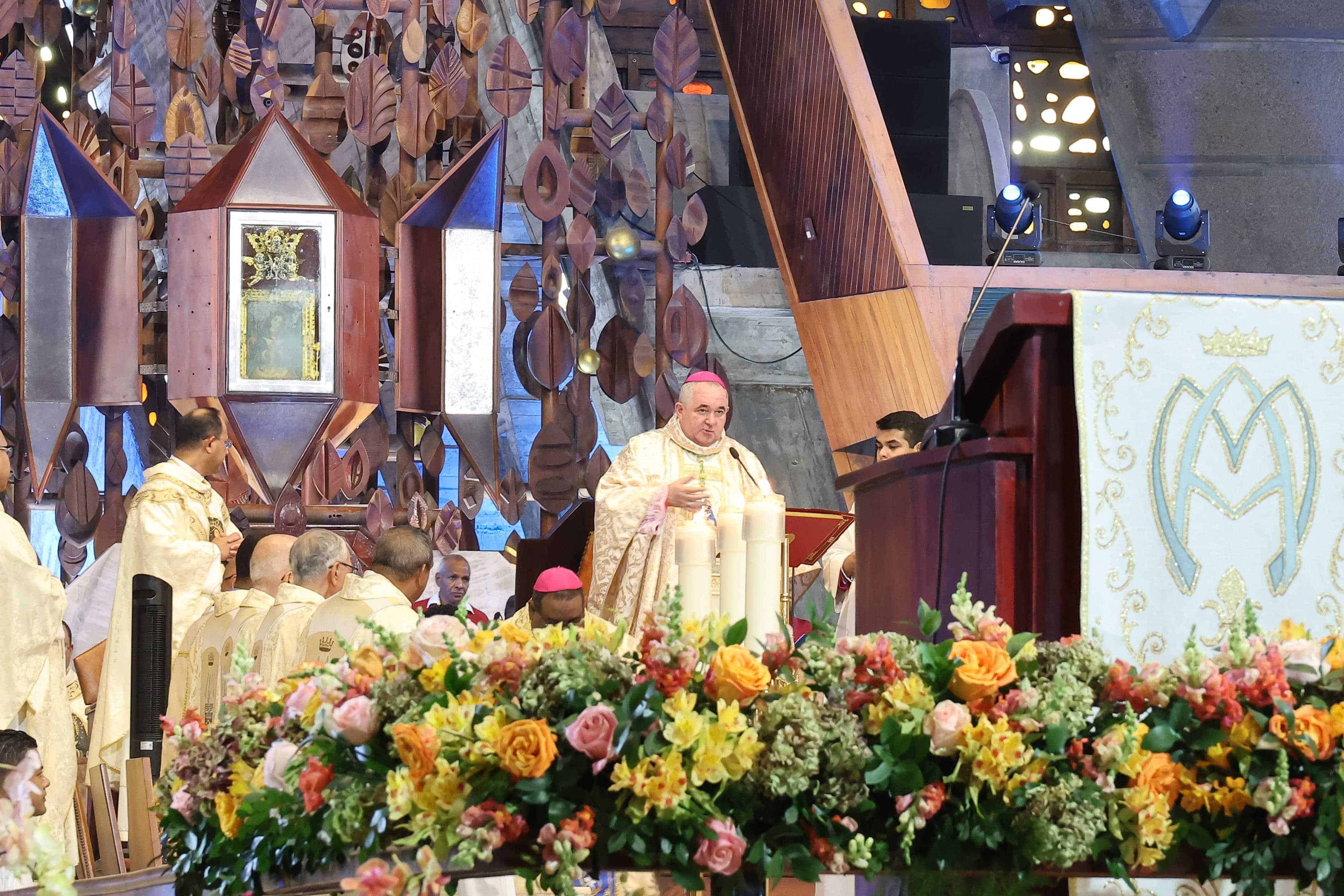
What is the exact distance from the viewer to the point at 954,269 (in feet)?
25.0

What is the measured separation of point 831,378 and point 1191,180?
11.7 feet

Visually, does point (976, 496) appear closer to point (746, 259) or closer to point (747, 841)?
point (747, 841)

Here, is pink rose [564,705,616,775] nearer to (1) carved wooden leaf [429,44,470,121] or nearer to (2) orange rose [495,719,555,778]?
(2) orange rose [495,719,555,778]

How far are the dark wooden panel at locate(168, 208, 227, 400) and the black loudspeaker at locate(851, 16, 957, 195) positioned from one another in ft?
13.2

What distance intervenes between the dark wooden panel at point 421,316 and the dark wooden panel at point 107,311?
→ 1.26m

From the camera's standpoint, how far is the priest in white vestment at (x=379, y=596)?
473 centimetres

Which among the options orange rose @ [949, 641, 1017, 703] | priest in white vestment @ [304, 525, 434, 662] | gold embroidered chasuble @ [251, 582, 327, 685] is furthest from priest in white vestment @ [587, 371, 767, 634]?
orange rose @ [949, 641, 1017, 703]

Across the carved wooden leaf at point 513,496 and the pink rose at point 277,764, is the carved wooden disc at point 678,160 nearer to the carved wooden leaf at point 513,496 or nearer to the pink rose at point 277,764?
the carved wooden leaf at point 513,496

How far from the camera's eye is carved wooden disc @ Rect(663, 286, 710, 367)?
25.9 feet

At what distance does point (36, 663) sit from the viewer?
222 inches

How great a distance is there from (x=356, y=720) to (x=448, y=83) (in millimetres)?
6607

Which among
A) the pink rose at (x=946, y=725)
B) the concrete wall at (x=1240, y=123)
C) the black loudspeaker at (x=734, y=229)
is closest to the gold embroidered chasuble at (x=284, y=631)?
the pink rose at (x=946, y=725)

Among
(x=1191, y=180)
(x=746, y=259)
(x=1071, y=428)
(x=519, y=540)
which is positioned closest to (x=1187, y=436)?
(x=1071, y=428)

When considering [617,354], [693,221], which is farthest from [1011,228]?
[617,354]
